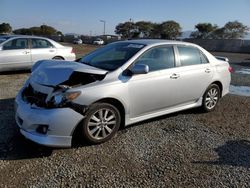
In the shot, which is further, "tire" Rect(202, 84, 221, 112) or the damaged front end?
"tire" Rect(202, 84, 221, 112)

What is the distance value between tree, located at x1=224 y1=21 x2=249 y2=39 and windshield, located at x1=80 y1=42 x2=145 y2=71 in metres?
73.8

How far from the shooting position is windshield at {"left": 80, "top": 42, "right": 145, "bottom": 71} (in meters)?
4.64

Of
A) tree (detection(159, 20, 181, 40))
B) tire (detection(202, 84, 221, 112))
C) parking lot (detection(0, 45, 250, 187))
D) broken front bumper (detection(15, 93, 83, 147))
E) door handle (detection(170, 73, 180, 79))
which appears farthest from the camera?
→ tree (detection(159, 20, 181, 40))

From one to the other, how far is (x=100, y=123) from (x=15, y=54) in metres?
6.88

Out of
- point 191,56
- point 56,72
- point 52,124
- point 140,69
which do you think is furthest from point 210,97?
point 52,124

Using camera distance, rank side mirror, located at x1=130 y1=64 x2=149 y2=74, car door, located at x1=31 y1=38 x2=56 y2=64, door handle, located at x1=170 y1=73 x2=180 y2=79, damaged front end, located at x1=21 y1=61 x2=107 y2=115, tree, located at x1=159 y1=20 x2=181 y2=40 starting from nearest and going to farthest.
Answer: damaged front end, located at x1=21 y1=61 x2=107 y2=115 < side mirror, located at x1=130 y1=64 x2=149 y2=74 < door handle, located at x1=170 y1=73 x2=180 y2=79 < car door, located at x1=31 y1=38 x2=56 y2=64 < tree, located at x1=159 y1=20 x2=181 y2=40

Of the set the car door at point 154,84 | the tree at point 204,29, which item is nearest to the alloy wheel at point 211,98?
the car door at point 154,84

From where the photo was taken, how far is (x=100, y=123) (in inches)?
162

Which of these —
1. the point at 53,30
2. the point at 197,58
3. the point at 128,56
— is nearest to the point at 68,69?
the point at 128,56

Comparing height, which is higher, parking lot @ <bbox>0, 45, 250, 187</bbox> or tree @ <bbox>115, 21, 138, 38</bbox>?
tree @ <bbox>115, 21, 138, 38</bbox>

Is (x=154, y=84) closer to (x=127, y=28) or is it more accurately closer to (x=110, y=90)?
(x=110, y=90)

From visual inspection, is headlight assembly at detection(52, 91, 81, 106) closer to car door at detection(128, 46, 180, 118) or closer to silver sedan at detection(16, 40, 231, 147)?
silver sedan at detection(16, 40, 231, 147)

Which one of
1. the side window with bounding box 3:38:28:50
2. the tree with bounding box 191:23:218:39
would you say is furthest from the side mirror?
the tree with bounding box 191:23:218:39

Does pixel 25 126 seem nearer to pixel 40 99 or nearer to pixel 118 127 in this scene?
pixel 40 99
